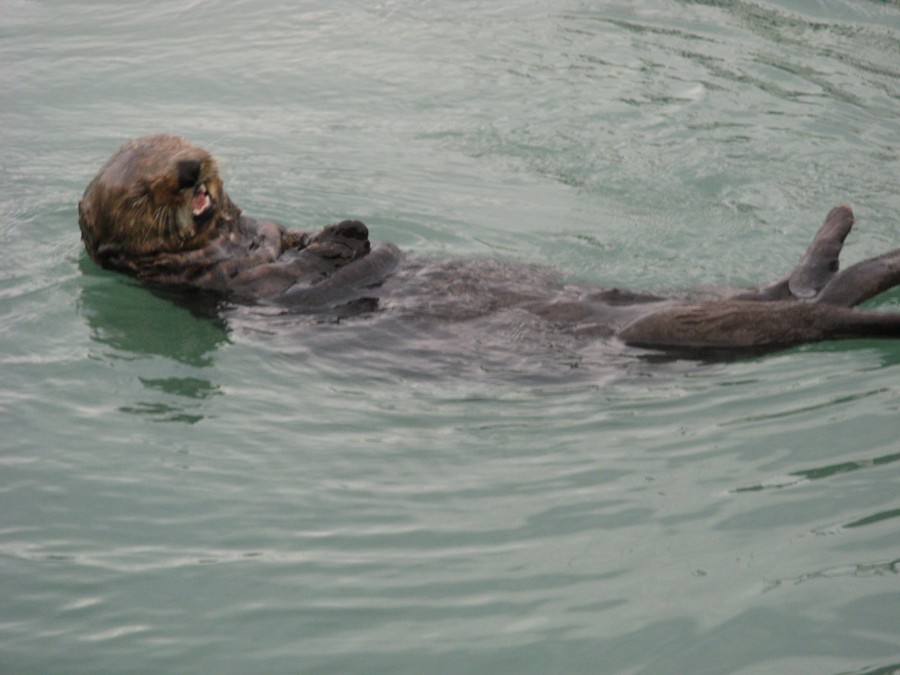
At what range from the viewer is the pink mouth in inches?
204

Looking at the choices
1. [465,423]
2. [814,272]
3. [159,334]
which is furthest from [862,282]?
[159,334]

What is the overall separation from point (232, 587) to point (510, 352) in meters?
1.74

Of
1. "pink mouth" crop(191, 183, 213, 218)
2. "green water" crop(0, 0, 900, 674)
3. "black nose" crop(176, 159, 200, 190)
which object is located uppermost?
"black nose" crop(176, 159, 200, 190)

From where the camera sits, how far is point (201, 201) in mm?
5227

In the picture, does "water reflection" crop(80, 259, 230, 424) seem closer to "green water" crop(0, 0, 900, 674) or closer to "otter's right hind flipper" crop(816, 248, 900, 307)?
"green water" crop(0, 0, 900, 674)

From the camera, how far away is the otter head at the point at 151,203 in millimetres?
5008

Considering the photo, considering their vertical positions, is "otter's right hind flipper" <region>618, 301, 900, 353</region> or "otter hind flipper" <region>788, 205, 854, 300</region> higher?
"otter hind flipper" <region>788, 205, 854, 300</region>

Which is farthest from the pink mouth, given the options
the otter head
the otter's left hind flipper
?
the otter's left hind flipper

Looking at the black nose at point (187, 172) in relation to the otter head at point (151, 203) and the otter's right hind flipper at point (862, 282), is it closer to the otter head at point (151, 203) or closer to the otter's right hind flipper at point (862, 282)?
the otter head at point (151, 203)

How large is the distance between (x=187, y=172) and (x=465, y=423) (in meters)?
1.71

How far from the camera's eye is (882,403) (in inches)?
166

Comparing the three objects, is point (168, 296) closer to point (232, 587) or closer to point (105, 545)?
point (105, 545)

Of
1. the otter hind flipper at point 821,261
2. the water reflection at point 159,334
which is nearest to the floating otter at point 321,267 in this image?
the otter hind flipper at point 821,261

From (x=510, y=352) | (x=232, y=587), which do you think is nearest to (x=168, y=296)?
(x=510, y=352)
